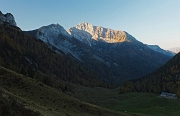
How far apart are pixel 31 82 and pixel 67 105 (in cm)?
1315

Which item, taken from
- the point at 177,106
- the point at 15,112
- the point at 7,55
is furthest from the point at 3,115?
the point at 7,55

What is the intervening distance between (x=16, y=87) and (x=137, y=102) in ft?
305

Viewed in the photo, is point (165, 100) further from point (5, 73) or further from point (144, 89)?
point (5, 73)

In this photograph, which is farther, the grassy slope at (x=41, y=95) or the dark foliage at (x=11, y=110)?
the grassy slope at (x=41, y=95)

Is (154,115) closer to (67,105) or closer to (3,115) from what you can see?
(67,105)

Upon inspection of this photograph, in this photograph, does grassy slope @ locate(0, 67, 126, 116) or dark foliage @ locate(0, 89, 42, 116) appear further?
grassy slope @ locate(0, 67, 126, 116)

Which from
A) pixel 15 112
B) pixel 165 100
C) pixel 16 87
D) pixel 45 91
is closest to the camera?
pixel 15 112

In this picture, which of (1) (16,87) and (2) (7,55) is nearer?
(1) (16,87)

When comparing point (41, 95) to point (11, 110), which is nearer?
point (11, 110)

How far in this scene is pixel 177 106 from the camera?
11256cm

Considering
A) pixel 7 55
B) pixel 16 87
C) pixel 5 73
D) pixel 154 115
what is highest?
pixel 7 55

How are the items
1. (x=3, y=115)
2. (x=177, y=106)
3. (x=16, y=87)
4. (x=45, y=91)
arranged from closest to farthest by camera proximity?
(x=3, y=115) → (x=16, y=87) → (x=45, y=91) → (x=177, y=106)

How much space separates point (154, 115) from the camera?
298 feet

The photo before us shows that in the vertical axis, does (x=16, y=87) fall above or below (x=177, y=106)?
above
